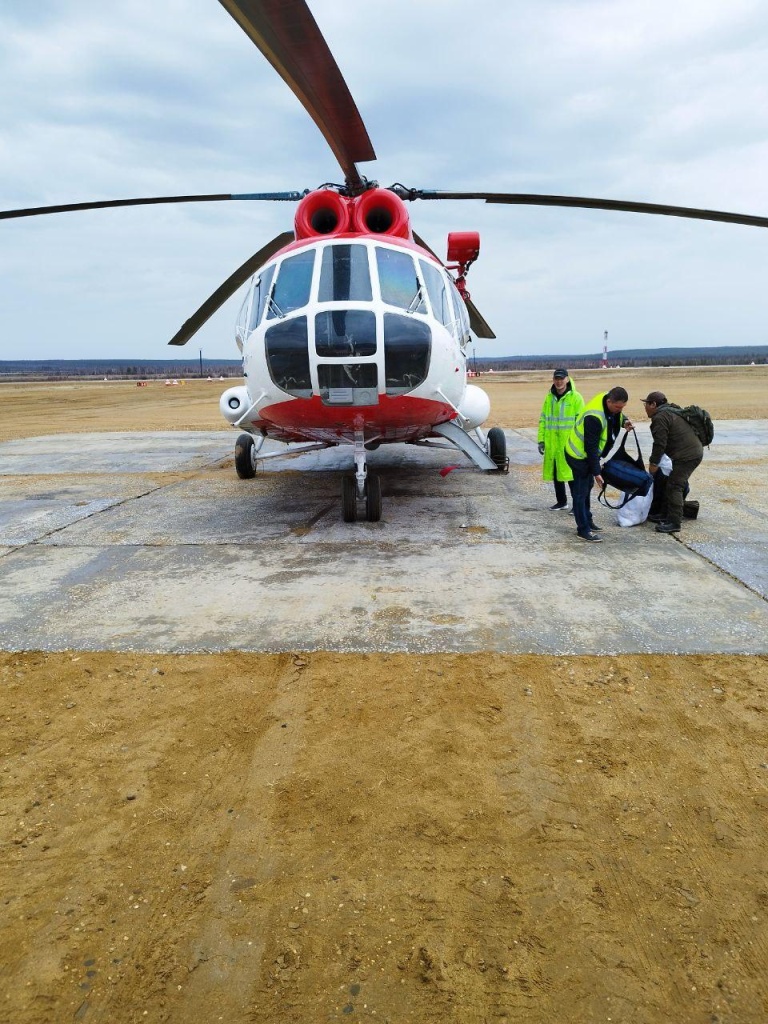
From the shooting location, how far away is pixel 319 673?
356 cm

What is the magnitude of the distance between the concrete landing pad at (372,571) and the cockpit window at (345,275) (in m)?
2.21

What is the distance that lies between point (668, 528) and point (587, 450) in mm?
1148

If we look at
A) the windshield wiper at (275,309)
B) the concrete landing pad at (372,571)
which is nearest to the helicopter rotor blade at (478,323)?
the concrete landing pad at (372,571)

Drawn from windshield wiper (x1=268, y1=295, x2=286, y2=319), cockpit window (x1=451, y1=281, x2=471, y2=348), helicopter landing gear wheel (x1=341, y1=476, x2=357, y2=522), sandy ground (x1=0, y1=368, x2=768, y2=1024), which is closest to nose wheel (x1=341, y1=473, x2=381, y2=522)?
helicopter landing gear wheel (x1=341, y1=476, x2=357, y2=522)

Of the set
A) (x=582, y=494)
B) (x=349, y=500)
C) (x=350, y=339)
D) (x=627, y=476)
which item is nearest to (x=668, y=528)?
(x=627, y=476)

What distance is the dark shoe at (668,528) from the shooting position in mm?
6250

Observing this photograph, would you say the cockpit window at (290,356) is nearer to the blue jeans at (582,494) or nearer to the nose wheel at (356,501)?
the nose wheel at (356,501)

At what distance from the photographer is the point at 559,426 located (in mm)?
7055

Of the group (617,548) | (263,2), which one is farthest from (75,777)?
(617,548)

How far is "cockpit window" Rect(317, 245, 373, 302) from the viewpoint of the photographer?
19.4 feet

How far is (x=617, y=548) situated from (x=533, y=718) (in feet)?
10.2

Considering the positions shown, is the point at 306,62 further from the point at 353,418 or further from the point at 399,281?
the point at 353,418

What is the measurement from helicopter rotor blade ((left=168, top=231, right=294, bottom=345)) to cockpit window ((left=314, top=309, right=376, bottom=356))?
302 cm

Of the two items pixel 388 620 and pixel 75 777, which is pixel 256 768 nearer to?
pixel 75 777
